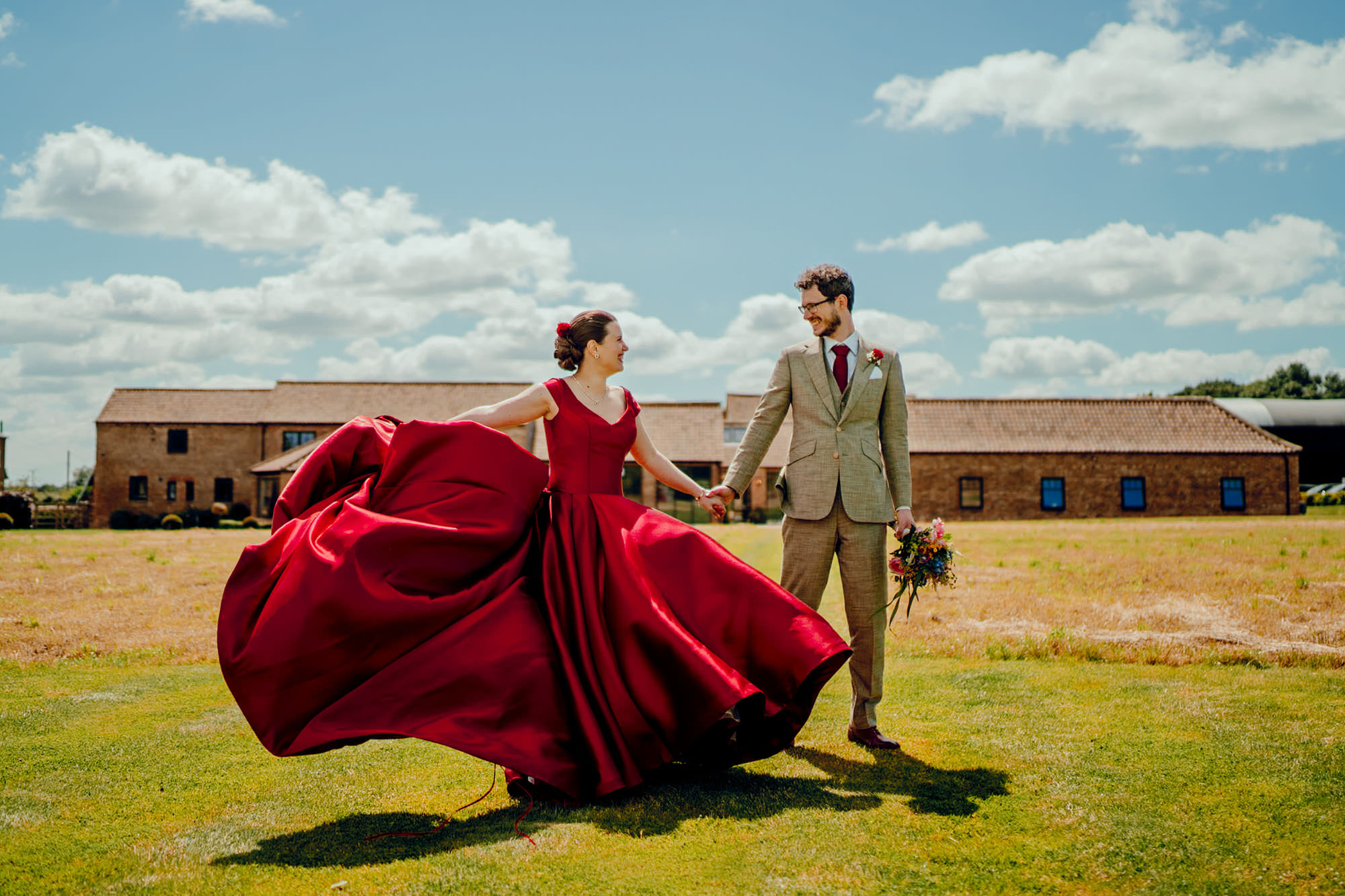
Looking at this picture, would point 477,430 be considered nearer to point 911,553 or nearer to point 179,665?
point 911,553

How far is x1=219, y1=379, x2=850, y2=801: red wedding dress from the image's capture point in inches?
152

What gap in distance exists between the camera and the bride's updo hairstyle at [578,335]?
493 cm

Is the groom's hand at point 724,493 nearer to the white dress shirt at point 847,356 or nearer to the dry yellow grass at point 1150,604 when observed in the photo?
the white dress shirt at point 847,356

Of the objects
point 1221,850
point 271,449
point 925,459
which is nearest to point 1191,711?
point 1221,850

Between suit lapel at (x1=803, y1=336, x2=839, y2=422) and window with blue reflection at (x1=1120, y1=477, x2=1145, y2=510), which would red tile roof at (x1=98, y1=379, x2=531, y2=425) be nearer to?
window with blue reflection at (x1=1120, y1=477, x2=1145, y2=510)

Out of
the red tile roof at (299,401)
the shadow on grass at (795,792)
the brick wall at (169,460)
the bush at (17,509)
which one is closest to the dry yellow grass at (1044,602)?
the shadow on grass at (795,792)

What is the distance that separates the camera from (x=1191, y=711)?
548 cm

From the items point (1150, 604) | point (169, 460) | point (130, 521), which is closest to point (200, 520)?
point (130, 521)

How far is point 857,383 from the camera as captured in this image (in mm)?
5078

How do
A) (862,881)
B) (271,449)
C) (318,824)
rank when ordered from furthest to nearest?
(271,449) < (318,824) < (862,881)

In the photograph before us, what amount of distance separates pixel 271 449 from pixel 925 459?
105ft

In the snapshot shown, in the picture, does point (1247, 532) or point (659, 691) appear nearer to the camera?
point (659, 691)

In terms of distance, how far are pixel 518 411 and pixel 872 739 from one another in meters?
2.58

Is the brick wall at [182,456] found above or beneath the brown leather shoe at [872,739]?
above
